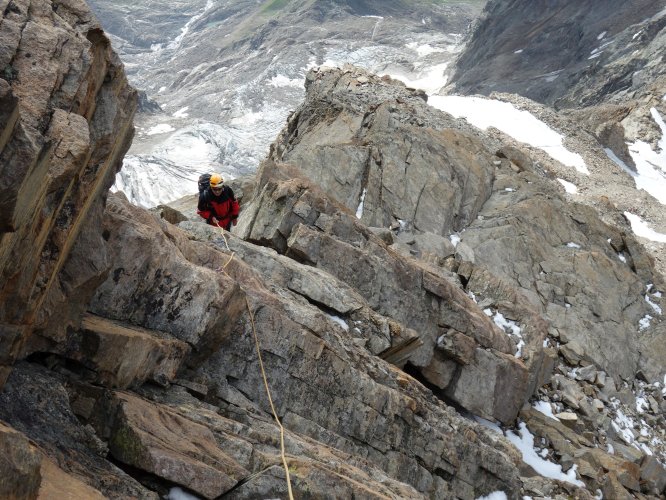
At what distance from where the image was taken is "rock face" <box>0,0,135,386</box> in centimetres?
566

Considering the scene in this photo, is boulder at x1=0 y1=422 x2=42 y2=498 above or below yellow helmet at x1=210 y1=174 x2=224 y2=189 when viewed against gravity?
below

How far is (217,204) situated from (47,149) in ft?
33.0

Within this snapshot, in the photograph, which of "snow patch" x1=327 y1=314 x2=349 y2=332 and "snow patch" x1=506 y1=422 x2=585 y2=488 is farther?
"snow patch" x1=506 y1=422 x2=585 y2=488

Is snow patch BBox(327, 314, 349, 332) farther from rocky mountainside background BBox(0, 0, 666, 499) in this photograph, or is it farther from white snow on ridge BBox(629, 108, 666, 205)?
white snow on ridge BBox(629, 108, 666, 205)

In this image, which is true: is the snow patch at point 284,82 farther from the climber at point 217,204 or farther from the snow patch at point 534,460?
the climber at point 217,204

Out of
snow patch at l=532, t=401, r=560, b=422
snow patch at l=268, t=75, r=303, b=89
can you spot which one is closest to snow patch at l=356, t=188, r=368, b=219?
snow patch at l=532, t=401, r=560, b=422

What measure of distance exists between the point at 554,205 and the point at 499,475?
1806cm

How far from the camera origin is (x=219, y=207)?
52.4ft

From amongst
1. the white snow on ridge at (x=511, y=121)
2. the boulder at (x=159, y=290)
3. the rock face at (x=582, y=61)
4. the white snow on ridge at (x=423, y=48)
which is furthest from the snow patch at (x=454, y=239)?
the white snow on ridge at (x=423, y=48)

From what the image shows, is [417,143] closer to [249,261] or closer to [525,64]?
[249,261]

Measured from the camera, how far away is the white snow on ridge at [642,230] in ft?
130

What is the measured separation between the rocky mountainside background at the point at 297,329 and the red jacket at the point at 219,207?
0.66 meters

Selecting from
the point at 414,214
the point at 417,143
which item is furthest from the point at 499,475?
the point at 417,143

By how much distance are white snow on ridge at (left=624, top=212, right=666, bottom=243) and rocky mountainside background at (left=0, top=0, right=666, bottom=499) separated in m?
11.1
